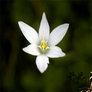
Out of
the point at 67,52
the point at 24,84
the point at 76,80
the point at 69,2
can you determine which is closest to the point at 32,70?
the point at 24,84

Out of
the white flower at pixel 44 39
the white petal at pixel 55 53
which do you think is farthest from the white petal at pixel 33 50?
the white petal at pixel 55 53

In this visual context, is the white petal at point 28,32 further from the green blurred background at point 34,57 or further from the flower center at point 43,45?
the green blurred background at point 34,57

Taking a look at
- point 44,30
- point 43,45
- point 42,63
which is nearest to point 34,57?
point 43,45

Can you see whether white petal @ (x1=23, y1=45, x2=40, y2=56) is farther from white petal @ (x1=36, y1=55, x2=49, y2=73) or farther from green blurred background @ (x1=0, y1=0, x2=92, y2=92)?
green blurred background @ (x1=0, y1=0, x2=92, y2=92)

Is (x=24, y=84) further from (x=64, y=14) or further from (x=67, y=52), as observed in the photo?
(x=64, y=14)

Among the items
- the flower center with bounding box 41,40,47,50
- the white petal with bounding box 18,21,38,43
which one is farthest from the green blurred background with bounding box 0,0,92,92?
the white petal with bounding box 18,21,38,43

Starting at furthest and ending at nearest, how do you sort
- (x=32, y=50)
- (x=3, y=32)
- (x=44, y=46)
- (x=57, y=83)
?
(x=3, y=32)
(x=57, y=83)
(x=44, y=46)
(x=32, y=50)
